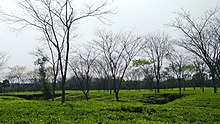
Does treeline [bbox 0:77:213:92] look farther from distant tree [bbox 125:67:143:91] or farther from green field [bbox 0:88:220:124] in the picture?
green field [bbox 0:88:220:124]

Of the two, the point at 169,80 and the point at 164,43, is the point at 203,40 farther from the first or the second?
the point at 169,80

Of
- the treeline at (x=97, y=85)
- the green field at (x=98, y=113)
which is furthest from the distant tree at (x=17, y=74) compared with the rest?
the green field at (x=98, y=113)

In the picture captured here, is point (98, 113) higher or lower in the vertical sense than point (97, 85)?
lower

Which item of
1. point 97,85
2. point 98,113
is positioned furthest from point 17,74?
point 98,113

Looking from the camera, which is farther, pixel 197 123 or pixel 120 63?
pixel 120 63

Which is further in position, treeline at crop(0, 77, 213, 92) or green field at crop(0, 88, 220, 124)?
treeline at crop(0, 77, 213, 92)

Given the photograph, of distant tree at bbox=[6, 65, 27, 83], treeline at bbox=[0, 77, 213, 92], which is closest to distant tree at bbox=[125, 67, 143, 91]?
treeline at bbox=[0, 77, 213, 92]

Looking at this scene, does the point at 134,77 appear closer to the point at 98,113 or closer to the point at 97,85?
the point at 97,85

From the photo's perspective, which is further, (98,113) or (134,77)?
(134,77)

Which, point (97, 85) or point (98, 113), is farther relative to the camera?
point (97, 85)

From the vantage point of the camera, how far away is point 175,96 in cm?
4469

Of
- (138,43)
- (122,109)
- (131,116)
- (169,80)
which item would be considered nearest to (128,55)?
(138,43)

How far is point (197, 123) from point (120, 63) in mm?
22556

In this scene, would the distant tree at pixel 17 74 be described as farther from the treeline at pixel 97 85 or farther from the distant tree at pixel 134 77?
the distant tree at pixel 134 77
